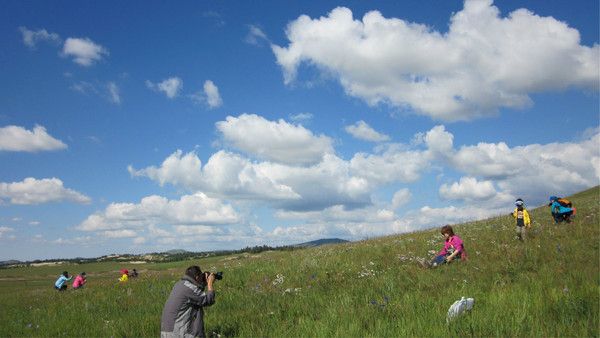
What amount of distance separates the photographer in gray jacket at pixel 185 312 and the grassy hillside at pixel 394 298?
79cm

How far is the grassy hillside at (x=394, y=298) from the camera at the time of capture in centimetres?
603

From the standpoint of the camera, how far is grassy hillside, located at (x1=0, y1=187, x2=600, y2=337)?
237 inches

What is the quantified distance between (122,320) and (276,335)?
555cm

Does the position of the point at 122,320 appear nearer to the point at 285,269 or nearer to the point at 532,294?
the point at 285,269

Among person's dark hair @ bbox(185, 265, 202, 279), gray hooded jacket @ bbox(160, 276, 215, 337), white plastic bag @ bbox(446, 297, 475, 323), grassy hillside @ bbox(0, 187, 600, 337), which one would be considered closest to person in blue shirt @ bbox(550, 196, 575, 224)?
grassy hillside @ bbox(0, 187, 600, 337)

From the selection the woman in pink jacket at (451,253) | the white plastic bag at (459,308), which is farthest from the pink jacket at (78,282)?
the white plastic bag at (459,308)

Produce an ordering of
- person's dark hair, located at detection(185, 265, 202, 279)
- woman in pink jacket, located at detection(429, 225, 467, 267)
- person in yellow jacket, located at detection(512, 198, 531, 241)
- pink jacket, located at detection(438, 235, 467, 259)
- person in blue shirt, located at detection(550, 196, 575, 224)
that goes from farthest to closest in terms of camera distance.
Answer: person in blue shirt, located at detection(550, 196, 575, 224), person in yellow jacket, located at detection(512, 198, 531, 241), pink jacket, located at detection(438, 235, 467, 259), woman in pink jacket, located at detection(429, 225, 467, 267), person's dark hair, located at detection(185, 265, 202, 279)

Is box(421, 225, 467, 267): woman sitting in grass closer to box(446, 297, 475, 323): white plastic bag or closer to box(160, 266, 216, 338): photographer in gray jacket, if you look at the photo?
box(446, 297, 475, 323): white plastic bag

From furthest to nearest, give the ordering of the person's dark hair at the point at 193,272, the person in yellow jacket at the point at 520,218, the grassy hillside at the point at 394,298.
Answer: the person in yellow jacket at the point at 520,218, the person's dark hair at the point at 193,272, the grassy hillside at the point at 394,298

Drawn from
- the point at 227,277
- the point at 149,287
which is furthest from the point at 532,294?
the point at 149,287

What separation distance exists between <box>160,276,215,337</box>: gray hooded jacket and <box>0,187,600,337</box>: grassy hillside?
0.78 metres

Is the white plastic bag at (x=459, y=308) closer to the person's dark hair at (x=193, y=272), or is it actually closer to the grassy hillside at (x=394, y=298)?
the grassy hillside at (x=394, y=298)

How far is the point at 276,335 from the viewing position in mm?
7457

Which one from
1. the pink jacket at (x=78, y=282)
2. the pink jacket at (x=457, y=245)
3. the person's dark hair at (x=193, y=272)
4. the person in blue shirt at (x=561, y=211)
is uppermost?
the person in blue shirt at (x=561, y=211)
